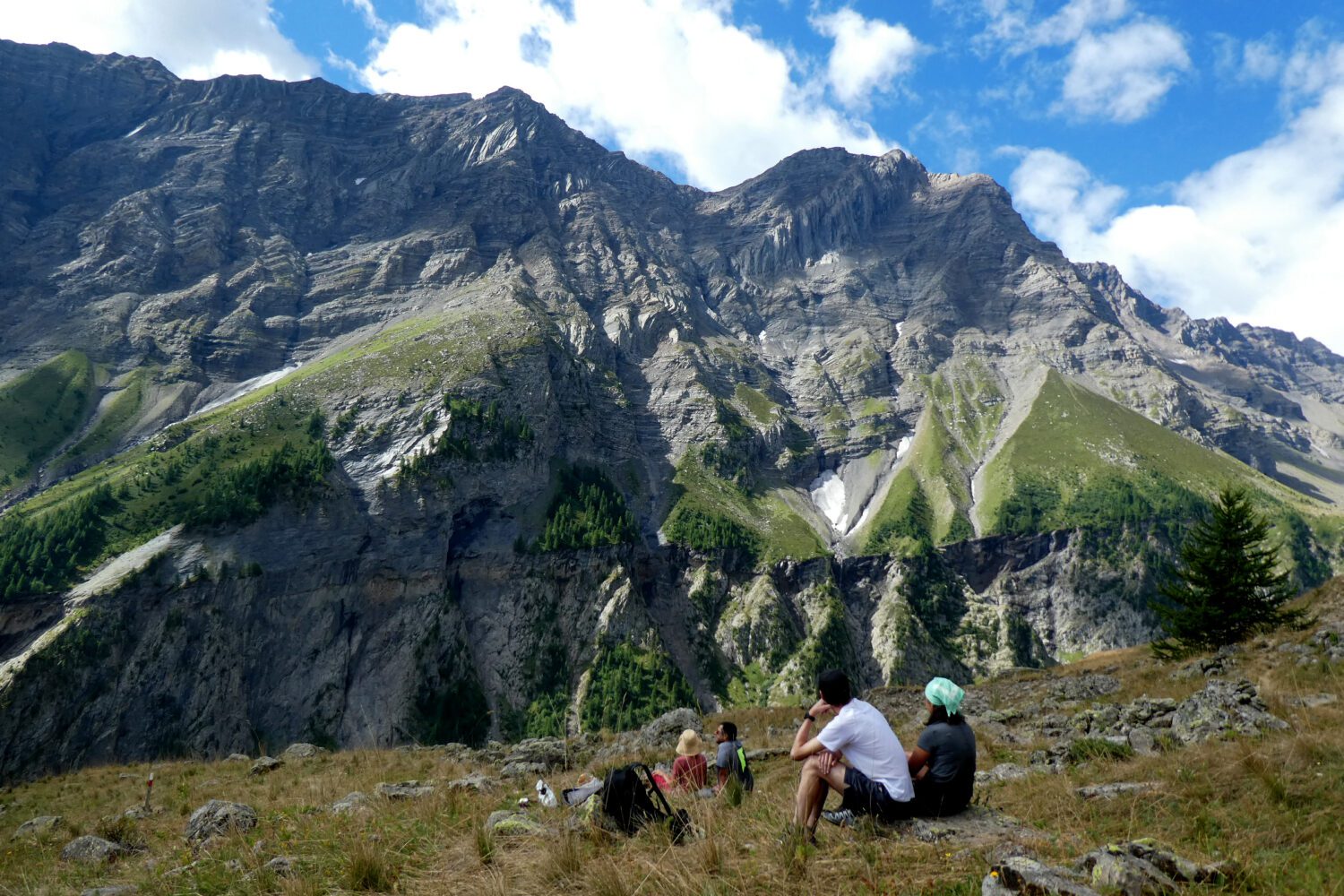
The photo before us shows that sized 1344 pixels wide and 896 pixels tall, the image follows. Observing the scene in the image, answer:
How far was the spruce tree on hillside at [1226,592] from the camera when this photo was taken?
1203 inches

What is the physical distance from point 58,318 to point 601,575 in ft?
576

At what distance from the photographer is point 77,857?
12.9 metres

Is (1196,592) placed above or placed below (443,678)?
above

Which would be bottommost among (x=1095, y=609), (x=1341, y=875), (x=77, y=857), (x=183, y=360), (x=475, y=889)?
(x=1095, y=609)

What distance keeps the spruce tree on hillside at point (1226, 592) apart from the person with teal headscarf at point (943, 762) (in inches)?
1220

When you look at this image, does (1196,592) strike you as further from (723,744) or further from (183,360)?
(183,360)

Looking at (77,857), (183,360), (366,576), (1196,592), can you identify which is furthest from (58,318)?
(1196,592)

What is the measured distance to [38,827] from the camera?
61.8ft

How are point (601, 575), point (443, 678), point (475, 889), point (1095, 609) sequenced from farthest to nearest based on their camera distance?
point (1095, 609), point (601, 575), point (443, 678), point (475, 889)

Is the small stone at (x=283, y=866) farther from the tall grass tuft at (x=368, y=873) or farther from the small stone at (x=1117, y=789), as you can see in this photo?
the small stone at (x=1117, y=789)

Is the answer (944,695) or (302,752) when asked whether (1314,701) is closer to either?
(944,695)

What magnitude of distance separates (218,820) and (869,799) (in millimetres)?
12366

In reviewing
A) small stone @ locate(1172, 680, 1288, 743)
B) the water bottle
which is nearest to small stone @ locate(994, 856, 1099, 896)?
the water bottle

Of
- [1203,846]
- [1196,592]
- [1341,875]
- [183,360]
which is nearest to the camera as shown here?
[1341,875]
